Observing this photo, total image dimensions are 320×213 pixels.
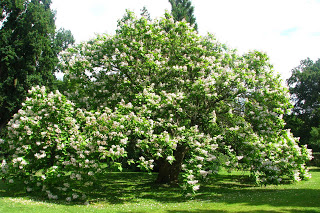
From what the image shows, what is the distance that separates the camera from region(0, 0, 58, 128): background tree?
99.6 feet

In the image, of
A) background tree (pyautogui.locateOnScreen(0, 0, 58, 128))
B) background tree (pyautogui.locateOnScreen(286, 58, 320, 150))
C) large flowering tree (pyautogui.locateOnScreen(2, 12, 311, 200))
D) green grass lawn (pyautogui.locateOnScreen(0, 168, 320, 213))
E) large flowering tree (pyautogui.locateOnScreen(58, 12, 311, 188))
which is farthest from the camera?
background tree (pyautogui.locateOnScreen(286, 58, 320, 150))

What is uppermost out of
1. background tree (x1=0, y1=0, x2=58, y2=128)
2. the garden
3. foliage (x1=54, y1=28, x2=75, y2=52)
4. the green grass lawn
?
foliage (x1=54, y1=28, x2=75, y2=52)

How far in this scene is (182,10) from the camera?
1220 inches

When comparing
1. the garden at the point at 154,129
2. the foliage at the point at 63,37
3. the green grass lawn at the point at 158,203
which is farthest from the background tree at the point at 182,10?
the green grass lawn at the point at 158,203

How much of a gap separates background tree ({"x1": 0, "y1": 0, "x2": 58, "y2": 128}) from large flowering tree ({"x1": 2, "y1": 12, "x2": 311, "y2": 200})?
17.4 metres

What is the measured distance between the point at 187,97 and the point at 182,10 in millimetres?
20083

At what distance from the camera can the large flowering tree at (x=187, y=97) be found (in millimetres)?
12633

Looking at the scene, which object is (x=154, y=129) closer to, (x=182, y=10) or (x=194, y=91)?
(x=194, y=91)

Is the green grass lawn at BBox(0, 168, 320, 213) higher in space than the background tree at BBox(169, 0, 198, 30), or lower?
lower

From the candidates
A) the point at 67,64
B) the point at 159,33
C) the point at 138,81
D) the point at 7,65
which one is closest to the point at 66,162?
the point at 138,81

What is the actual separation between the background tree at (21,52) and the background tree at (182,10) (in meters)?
15.1

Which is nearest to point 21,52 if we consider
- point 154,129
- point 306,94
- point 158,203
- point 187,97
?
point 154,129

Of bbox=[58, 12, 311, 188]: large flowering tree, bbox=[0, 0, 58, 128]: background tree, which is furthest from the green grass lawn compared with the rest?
bbox=[0, 0, 58, 128]: background tree

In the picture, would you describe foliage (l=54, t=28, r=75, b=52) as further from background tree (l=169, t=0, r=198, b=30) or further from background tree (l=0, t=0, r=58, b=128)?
background tree (l=169, t=0, r=198, b=30)
